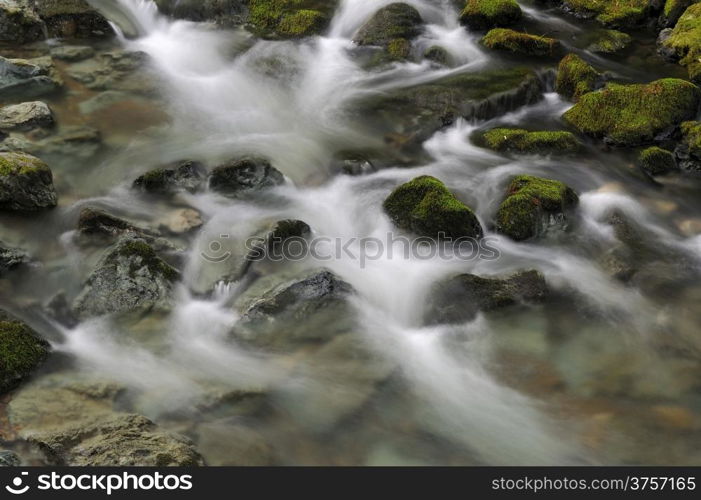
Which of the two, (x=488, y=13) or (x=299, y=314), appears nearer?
(x=299, y=314)

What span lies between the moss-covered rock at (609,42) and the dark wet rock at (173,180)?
31.3ft

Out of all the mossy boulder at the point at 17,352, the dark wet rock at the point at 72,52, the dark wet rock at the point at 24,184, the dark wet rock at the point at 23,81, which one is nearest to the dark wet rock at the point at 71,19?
the dark wet rock at the point at 72,52

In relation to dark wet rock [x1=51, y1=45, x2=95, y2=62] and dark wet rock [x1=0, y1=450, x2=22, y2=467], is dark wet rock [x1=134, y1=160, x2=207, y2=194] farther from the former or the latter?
dark wet rock [x1=51, y1=45, x2=95, y2=62]

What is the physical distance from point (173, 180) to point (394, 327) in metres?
4.10

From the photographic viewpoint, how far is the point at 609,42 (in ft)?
47.0

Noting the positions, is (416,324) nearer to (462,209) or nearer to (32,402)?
(462,209)

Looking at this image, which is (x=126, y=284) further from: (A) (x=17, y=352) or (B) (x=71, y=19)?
(B) (x=71, y=19)

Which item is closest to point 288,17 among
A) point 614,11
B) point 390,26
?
point 390,26

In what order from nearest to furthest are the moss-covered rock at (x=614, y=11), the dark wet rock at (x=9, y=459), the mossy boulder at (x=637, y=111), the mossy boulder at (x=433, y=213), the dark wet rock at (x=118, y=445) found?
the dark wet rock at (x=9, y=459) → the dark wet rock at (x=118, y=445) → the mossy boulder at (x=433, y=213) → the mossy boulder at (x=637, y=111) → the moss-covered rock at (x=614, y=11)

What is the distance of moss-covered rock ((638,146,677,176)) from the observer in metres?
10.4

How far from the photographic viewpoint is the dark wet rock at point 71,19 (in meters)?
13.4

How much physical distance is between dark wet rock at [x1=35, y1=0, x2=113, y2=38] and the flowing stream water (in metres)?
3.35

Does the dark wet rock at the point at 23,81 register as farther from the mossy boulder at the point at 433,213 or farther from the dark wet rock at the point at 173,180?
the mossy boulder at the point at 433,213

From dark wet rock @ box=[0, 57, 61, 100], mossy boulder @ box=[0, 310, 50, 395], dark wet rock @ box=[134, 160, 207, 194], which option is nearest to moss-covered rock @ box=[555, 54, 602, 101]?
dark wet rock @ box=[134, 160, 207, 194]
